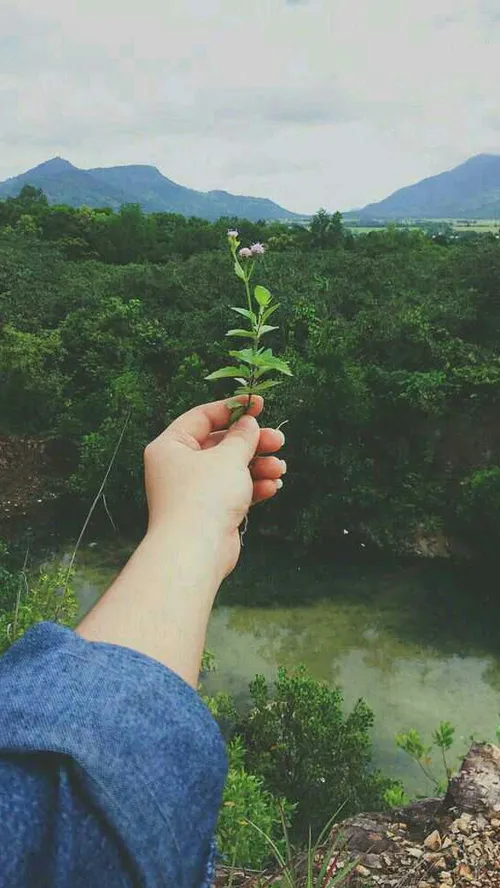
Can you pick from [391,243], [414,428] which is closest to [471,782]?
[414,428]

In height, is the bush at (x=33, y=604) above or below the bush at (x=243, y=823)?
above

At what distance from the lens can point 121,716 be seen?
0.56 metres

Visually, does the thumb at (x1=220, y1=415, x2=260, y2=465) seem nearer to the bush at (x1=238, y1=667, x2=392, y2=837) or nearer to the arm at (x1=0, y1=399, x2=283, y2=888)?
the arm at (x1=0, y1=399, x2=283, y2=888)

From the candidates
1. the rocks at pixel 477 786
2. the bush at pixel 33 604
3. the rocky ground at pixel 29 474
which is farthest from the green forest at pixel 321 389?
the rocks at pixel 477 786

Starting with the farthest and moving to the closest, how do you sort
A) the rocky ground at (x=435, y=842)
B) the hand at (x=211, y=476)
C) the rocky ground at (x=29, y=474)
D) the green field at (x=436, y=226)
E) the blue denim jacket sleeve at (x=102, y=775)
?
the green field at (x=436, y=226), the rocky ground at (x=29, y=474), the rocky ground at (x=435, y=842), the hand at (x=211, y=476), the blue denim jacket sleeve at (x=102, y=775)

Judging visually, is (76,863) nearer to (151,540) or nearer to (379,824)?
(151,540)

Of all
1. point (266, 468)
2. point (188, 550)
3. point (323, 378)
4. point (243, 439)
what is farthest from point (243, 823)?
point (323, 378)

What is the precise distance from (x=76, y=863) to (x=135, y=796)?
2.3 inches

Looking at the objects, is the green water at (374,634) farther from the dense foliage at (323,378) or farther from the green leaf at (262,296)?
the green leaf at (262,296)

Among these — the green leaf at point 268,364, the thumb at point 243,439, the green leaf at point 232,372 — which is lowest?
the thumb at point 243,439

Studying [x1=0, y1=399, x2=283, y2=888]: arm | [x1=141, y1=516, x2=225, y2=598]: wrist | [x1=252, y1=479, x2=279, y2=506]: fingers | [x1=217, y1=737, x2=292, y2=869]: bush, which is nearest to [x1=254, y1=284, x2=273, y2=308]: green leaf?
[x1=252, y1=479, x2=279, y2=506]: fingers

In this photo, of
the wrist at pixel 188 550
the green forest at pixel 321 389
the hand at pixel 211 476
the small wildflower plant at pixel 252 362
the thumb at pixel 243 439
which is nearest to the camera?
the wrist at pixel 188 550

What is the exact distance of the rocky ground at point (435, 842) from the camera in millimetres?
3254

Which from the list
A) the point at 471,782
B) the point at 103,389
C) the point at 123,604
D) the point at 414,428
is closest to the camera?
the point at 123,604
